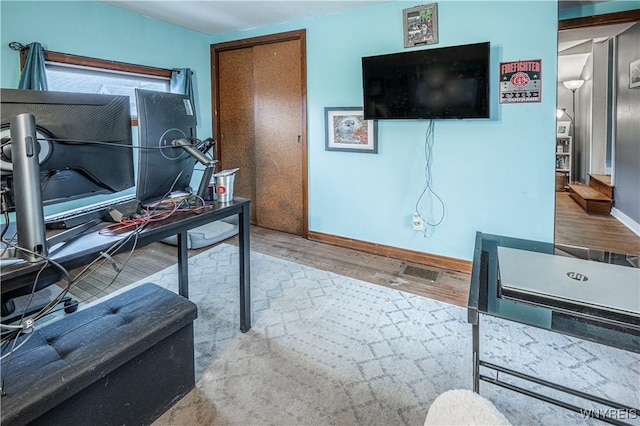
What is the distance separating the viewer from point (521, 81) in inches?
104

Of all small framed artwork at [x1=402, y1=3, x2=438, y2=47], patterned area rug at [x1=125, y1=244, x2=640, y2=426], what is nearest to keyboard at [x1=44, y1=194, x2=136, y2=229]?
patterned area rug at [x1=125, y1=244, x2=640, y2=426]

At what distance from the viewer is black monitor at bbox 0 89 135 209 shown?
1173 millimetres

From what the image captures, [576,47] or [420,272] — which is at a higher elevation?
[576,47]

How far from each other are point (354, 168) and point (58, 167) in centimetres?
259

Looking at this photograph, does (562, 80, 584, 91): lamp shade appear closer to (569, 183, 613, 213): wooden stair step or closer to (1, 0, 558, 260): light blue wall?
(1, 0, 558, 260): light blue wall

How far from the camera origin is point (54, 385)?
111 cm

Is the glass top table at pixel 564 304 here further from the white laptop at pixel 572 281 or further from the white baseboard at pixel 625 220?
the white baseboard at pixel 625 220

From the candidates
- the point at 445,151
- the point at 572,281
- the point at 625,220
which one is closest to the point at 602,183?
the point at 625,220

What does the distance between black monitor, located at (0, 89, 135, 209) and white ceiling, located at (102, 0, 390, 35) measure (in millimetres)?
2220

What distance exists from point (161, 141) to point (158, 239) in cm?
41

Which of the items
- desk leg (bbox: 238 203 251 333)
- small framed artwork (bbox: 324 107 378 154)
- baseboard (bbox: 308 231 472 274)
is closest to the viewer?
desk leg (bbox: 238 203 251 333)

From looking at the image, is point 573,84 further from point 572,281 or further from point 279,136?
point 279,136

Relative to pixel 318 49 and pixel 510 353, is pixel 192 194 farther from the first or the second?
pixel 318 49

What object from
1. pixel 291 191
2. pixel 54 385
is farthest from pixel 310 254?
pixel 54 385
